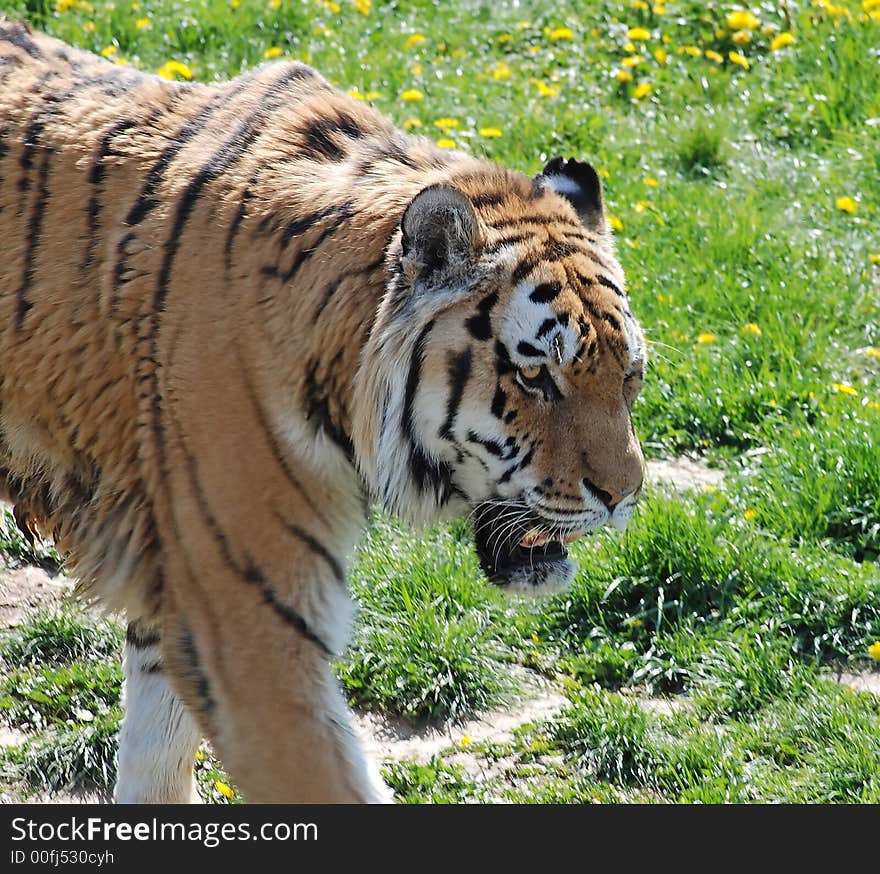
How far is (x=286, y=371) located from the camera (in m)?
3.16

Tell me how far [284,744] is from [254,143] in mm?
1320

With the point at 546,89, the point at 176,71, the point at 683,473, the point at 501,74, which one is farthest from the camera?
the point at 501,74

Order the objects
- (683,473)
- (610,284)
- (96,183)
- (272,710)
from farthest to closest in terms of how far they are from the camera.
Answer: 1. (683,473)
2. (96,183)
3. (610,284)
4. (272,710)

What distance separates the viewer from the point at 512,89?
22.7 ft

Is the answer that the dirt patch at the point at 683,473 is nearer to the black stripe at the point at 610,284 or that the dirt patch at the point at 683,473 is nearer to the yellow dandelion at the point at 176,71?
the black stripe at the point at 610,284

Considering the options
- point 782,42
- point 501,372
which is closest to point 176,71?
point 782,42

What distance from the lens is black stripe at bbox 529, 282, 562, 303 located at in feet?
10.3

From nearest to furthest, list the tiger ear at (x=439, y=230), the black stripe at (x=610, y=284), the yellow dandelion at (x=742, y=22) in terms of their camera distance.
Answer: the tiger ear at (x=439, y=230), the black stripe at (x=610, y=284), the yellow dandelion at (x=742, y=22)

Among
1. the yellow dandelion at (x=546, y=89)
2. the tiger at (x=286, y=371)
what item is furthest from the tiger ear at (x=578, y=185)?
the yellow dandelion at (x=546, y=89)

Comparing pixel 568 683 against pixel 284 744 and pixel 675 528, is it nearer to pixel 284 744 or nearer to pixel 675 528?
pixel 675 528

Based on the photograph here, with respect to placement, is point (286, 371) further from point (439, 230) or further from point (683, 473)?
point (683, 473)

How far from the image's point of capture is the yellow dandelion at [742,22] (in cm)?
719

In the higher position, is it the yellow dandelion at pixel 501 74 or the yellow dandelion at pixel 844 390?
the yellow dandelion at pixel 501 74

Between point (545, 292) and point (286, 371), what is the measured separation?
1.83 feet
